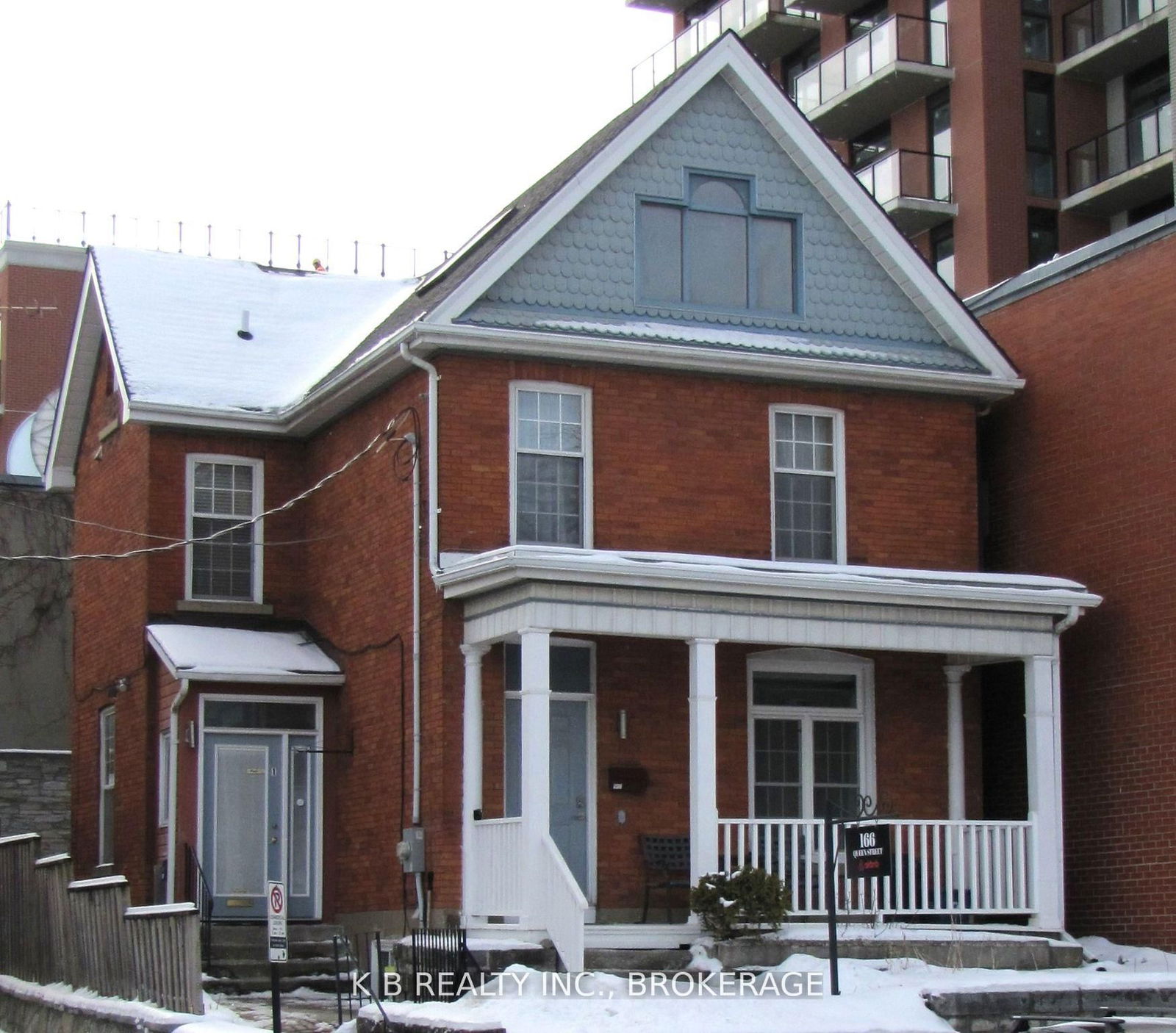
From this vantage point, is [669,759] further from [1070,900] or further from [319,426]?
[319,426]

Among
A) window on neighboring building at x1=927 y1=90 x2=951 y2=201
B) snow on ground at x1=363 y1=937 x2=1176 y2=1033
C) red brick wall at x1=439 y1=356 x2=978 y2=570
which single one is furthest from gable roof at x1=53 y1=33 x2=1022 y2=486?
window on neighboring building at x1=927 y1=90 x2=951 y2=201

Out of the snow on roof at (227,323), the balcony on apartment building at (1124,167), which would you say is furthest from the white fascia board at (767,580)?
the balcony on apartment building at (1124,167)

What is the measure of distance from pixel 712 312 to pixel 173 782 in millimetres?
7774

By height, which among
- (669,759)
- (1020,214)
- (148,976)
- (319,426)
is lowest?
(148,976)

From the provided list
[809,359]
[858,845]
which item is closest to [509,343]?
[809,359]

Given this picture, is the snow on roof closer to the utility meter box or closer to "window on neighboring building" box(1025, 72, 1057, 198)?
the utility meter box

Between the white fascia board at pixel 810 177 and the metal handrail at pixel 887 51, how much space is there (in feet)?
61.9

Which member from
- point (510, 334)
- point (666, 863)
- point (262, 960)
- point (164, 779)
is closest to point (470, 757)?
point (666, 863)

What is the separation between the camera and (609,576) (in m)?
19.4

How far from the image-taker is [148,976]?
1736cm

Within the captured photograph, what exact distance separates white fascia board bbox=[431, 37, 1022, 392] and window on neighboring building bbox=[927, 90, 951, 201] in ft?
60.1

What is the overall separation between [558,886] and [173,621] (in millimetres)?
7911

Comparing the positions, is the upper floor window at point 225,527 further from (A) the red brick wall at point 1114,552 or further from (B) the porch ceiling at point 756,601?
(A) the red brick wall at point 1114,552

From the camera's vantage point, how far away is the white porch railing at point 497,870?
752 inches
